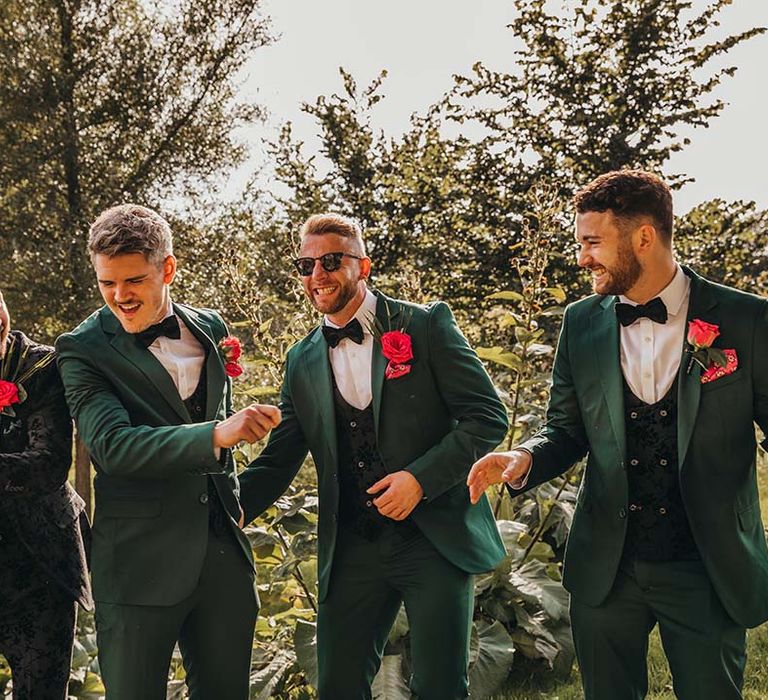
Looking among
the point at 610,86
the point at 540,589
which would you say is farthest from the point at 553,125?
the point at 540,589

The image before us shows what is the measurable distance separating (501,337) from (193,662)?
19.9 ft

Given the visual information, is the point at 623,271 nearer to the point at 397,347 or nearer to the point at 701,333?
the point at 701,333

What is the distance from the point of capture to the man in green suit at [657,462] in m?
2.64

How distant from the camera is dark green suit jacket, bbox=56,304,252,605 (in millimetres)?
2758

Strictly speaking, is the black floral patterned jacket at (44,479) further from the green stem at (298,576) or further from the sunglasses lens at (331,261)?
the green stem at (298,576)

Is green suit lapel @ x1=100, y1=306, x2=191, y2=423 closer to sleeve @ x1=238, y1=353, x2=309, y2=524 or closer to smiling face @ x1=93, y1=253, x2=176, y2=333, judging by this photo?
smiling face @ x1=93, y1=253, x2=176, y2=333

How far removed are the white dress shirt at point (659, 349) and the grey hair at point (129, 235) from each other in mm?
1406

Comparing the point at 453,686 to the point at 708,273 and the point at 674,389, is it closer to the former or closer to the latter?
the point at 674,389

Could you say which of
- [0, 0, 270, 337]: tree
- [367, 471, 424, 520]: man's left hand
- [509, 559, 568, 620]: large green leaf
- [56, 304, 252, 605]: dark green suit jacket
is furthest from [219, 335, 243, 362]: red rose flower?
[0, 0, 270, 337]: tree

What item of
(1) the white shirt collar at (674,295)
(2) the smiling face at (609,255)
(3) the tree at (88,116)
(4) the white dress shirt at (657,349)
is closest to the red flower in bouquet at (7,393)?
(4) the white dress shirt at (657,349)

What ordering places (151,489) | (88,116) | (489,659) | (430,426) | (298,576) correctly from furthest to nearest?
1. (88,116)
2. (298,576)
3. (489,659)
4. (430,426)
5. (151,489)

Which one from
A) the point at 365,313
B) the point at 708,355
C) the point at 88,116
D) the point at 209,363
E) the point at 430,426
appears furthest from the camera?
the point at 88,116

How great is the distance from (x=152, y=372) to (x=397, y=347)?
765 mm

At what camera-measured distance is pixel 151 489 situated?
2.84 m
